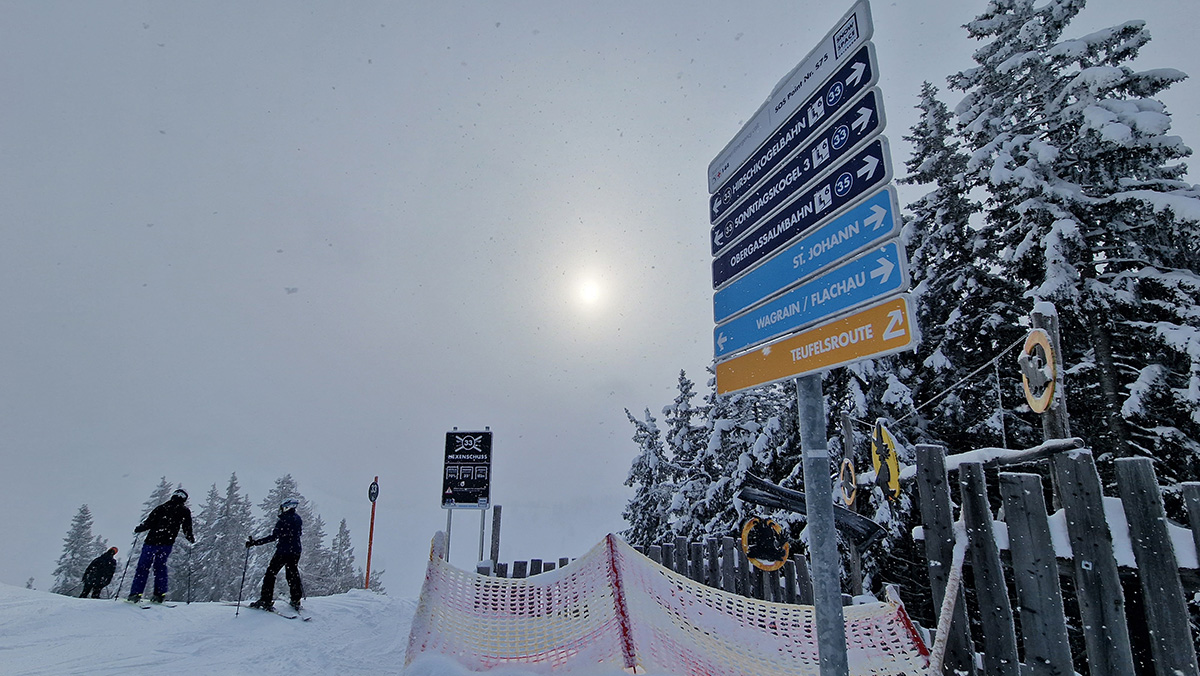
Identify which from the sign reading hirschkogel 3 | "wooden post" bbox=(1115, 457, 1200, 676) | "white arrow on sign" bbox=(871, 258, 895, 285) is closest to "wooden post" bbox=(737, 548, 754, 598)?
"wooden post" bbox=(1115, 457, 1200, 676)

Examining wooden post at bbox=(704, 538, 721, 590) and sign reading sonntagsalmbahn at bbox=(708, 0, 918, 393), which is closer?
sign reading sonntagsalmbahn at bbox=(708, 0, 918, 393)

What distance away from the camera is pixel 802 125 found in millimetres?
2637

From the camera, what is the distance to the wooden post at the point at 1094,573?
9.84 feet

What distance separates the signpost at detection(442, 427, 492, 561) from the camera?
11617mm

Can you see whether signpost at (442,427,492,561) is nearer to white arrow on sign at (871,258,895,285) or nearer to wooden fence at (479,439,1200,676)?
wooden fence at (479,439,1200,676)

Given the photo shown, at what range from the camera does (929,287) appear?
1475 centimetres

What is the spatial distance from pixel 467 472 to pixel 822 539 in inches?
423

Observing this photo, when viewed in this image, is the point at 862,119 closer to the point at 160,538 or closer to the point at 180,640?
the point at 180,640

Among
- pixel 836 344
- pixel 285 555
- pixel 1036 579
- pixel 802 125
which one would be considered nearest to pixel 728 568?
pixel 1036 579

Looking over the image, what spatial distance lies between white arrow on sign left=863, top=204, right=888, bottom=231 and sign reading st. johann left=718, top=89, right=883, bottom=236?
1.07ft

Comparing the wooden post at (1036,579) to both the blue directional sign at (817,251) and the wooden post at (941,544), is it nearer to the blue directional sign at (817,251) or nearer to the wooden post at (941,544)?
the wooden post at (941,544)

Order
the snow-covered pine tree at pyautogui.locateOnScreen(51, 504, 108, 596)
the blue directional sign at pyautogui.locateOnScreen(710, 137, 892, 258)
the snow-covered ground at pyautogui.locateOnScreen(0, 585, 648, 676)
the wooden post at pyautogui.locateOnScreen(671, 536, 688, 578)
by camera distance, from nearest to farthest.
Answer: the blue directional sign at pyautogui.locateOnScreen(710, 137, 892, 258) < the snow-covered ground at pyautogui.locateOnScreen(0, 585, 648, 676) < the wooden post at pyautogui.locateOnScreen(671, 536, 688, 578) < the snow-covered pine tree at pyautogui.locateOnScreen(51, 504, 108, 596)

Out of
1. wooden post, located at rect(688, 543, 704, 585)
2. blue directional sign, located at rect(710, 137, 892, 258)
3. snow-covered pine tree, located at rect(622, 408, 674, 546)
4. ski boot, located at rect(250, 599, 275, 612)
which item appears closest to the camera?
blue directional sign, located at rect(710, 137, 892, 258)

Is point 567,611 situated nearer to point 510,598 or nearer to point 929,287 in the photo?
point 510,598
